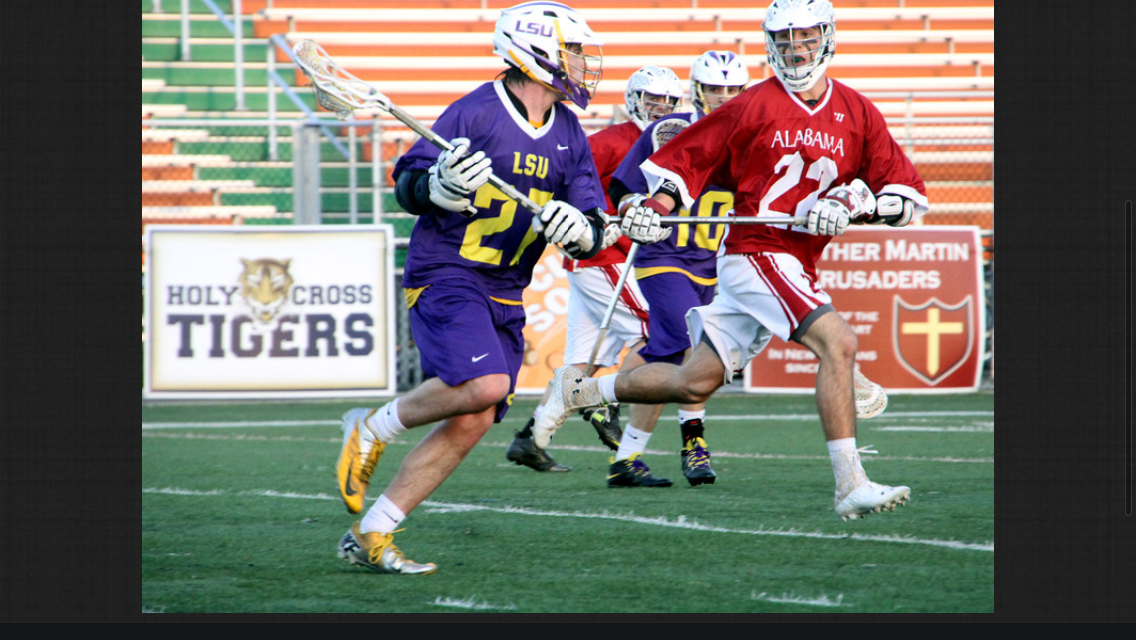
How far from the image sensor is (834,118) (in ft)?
17.8

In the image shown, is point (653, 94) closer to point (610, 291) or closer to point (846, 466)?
point (610, 291)

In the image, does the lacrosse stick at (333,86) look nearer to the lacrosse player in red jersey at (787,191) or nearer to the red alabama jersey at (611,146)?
the lacrosse player in red jersey at (787,191)

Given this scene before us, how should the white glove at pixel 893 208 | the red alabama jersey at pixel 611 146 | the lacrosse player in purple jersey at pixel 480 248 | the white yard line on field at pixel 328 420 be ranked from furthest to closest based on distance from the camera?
1. the white yard line on field at pixel 328 420
2. the red alabama jersey at pixel 611 146
3. the white glove at pixel 893 208
4. the lacrosse player in purple jersey at pixel 480 248

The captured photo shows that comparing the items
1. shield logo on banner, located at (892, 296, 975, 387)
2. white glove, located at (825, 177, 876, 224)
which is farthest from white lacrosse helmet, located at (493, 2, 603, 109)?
shield logo on banner, located at (892, 296, 975, 387)

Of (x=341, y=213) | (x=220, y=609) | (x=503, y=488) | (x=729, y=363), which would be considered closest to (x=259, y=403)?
(x=341, y=213)

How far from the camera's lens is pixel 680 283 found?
7035 millimetres

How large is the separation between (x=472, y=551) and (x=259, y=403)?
23.7 ft

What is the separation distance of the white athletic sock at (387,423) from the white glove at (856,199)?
6.25ft

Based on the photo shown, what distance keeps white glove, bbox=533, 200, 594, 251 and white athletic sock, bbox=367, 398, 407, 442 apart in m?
0.77

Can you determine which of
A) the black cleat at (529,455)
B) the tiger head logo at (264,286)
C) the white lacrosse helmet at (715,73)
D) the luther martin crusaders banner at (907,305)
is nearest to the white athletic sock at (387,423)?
the black cleat at (529,455)

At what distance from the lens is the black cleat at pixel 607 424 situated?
7.72m

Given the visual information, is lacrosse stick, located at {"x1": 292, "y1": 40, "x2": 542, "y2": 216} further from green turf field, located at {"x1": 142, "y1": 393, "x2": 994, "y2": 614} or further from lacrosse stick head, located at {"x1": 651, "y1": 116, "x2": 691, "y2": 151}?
lacrosse stick head, located at {"x1": 651, "y1": 116, "x2": 691, "y2": 151}

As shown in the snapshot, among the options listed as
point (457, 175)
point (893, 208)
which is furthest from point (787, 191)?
point (457, 175)
